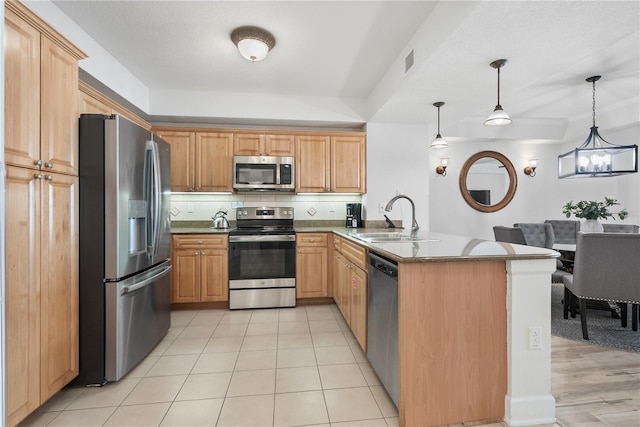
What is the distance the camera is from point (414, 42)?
96.1 inches

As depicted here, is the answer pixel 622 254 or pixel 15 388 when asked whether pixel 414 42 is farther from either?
pixel 15 388

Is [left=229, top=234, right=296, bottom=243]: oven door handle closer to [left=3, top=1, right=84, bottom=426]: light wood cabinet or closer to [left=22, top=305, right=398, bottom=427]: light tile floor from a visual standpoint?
[left=22, top=305, right=398, bottom=427]: light tile floor

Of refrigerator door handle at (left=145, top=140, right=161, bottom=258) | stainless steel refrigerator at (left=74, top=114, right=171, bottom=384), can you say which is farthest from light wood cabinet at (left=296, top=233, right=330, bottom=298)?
stainless steel refrigerator at (left=74, top=114, right=171, bottom=384)

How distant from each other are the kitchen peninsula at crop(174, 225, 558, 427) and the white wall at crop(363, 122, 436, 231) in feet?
8.00

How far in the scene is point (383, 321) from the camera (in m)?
1.81

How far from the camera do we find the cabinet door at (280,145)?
382cm

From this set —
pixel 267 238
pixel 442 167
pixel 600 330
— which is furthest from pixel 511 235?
pixel 267 238

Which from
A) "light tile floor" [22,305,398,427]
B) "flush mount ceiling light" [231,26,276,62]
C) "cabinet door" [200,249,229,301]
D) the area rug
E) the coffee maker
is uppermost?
"flush mount ceiling light" [231,26,276,62]

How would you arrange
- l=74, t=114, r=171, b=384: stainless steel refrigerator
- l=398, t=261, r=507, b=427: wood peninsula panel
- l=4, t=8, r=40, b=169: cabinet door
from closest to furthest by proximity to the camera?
l=4, t=8, r=40, b=169: cabinet door < l=398, t=261, r=507, b=427: wood peninsula panel < l=74, t=114, r=171, b=384: stainless steel refrigerator

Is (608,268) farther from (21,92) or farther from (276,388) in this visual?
(21,92)

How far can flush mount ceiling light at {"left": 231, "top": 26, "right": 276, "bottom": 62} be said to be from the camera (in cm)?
238

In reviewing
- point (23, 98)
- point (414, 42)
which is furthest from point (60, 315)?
point (414, 42)

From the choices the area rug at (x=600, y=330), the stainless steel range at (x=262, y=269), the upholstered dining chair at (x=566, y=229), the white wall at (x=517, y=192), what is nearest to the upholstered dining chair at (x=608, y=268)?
the area rug at (x=600, y=330)

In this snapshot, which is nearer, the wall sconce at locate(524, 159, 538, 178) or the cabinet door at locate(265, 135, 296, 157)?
the cabinet door at locate(265, 135, 296, 157)
